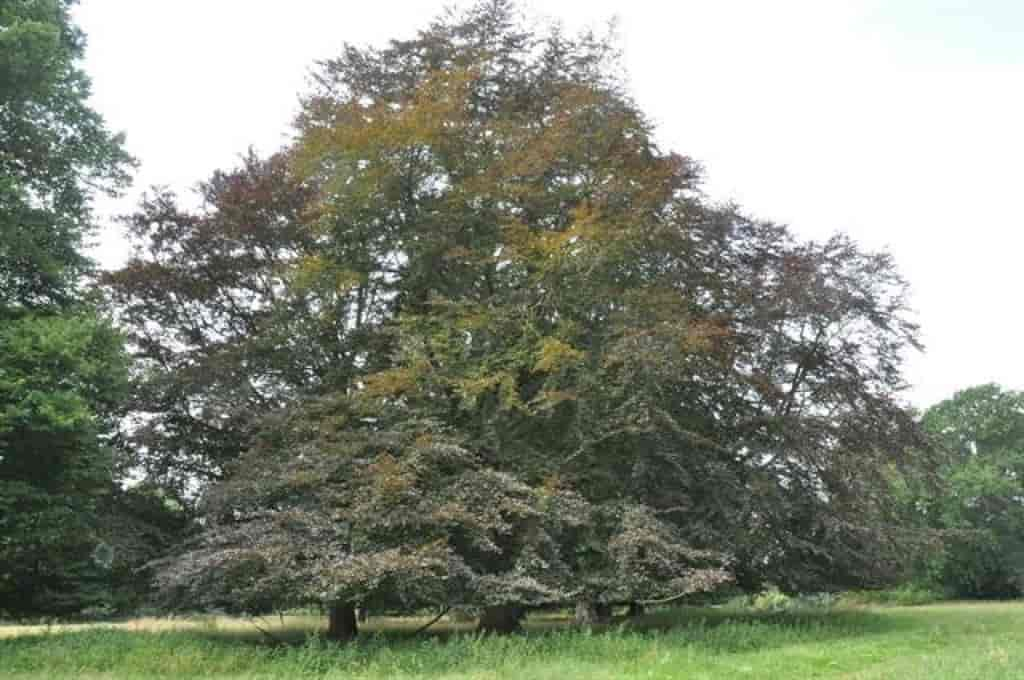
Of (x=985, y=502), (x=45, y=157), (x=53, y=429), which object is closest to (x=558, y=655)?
(x=53, y=429)

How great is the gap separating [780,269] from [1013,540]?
32107mm

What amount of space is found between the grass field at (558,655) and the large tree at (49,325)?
236cm

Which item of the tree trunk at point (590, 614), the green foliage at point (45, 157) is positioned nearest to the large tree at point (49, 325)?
the green foliage at point (45, 157)

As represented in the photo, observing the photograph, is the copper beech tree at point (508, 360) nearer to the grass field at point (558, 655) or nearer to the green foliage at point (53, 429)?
the grass field at point (558, 655)

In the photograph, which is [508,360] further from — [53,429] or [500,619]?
[53,429]

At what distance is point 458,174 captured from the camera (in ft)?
62.0

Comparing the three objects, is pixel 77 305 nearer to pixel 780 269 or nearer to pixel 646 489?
pixel 646 489

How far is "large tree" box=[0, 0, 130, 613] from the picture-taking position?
539 inches

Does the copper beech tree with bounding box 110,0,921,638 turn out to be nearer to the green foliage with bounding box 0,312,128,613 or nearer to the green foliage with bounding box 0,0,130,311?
the green foliage with bounding box 0,312,128,613

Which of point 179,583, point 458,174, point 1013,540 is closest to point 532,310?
point 458,174

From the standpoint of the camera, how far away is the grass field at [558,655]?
10633mm

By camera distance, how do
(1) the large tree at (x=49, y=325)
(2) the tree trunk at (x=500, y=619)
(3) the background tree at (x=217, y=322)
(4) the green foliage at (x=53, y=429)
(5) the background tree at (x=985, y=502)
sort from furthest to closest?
(5) the background tree at (x=985, y=502) < (3) the background tree at (x=217, y=322) < (2) the tree trunk at (x=500, y=619) < (1) the large tree at (x=49, y=325) < (4) the green foliage at (x=53, y=429)

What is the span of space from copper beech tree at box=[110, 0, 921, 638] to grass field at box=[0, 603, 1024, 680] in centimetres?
103

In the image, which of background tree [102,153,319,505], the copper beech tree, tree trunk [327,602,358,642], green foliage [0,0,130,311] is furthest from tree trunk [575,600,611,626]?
green foliage [0,0,130,311]
